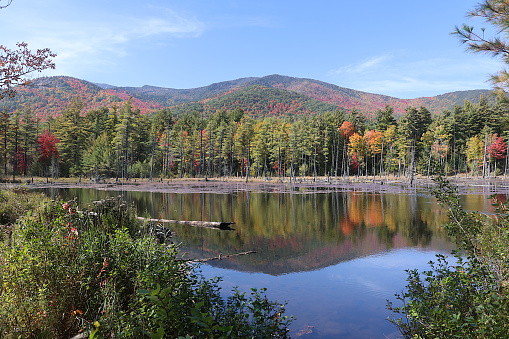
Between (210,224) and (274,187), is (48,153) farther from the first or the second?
(210,224)

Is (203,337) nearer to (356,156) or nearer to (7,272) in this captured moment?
(7,272)

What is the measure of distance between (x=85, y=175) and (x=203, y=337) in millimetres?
72287

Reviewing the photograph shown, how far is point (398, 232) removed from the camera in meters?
15.2

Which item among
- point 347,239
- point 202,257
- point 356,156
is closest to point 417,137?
point 356,156

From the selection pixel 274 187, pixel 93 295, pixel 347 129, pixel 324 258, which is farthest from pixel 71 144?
pixel 93 295

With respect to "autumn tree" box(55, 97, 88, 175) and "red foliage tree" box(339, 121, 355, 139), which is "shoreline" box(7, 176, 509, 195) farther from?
"red foliage tree" box(339, 121, 355, 139)

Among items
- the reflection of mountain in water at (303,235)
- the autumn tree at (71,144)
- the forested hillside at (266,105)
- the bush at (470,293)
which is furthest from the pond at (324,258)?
the forested hillside at (266,105)

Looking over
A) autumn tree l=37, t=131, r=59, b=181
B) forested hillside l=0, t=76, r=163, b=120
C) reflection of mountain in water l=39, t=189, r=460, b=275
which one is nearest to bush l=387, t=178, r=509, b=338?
reflection of mountain in water l=39, t=189, r=460, b=275

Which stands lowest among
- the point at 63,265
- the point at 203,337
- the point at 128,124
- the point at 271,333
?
the point at 271,333

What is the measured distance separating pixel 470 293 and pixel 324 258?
20.3 feet

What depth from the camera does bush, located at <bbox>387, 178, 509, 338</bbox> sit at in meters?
3.63

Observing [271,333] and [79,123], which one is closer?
[271,333]

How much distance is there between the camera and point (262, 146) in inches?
2876

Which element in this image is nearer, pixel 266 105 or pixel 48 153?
pixel 48 153
